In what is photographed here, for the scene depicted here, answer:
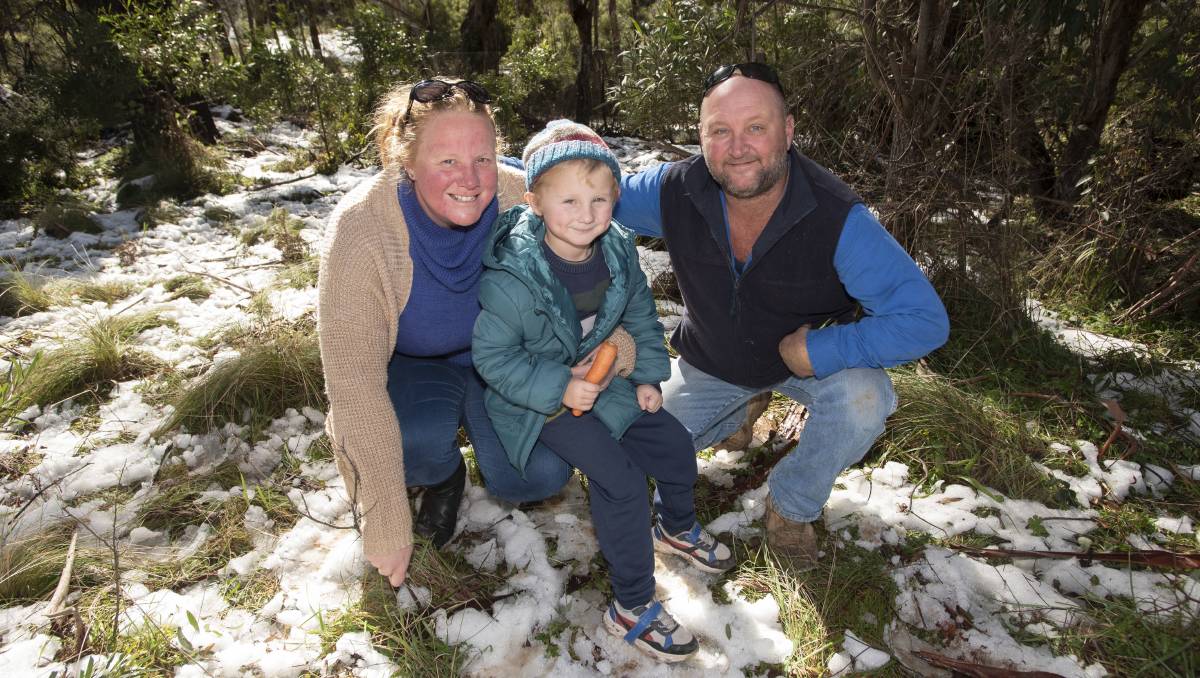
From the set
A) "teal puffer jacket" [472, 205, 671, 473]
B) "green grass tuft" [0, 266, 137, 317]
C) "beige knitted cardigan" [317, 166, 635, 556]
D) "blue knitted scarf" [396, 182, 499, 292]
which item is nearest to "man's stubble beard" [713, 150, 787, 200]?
"teal puffer jacket" [472, 205, 671, 473]

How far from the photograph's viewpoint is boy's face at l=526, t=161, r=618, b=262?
1816 mm

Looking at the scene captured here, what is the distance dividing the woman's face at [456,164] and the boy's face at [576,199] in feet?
0.81

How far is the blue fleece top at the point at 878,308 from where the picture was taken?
204 cm

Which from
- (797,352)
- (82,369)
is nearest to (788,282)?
(797,352)

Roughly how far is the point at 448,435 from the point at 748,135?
1.47 metres

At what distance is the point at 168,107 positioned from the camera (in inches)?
278

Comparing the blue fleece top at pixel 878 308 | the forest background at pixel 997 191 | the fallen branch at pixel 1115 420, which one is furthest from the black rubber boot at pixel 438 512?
the fallen branch at pixel 1115 420

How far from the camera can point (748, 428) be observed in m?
2.83

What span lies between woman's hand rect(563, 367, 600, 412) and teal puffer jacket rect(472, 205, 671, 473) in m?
0.02

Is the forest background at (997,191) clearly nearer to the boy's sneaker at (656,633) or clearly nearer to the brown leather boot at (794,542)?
the brown leather boot at (794,542)

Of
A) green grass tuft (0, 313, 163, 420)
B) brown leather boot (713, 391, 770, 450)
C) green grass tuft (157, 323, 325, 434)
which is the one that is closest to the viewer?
brown leather boot (713, 391, 770, 450)

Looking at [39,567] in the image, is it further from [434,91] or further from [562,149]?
[562,149]

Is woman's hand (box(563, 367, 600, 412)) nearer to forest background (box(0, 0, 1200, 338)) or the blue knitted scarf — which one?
the blue knitted scarf

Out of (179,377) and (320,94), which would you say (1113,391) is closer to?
(179,377)
